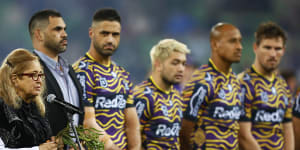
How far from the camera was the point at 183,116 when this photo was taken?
523cm

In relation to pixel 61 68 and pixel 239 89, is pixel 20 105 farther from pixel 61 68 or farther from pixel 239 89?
pixel 239 89

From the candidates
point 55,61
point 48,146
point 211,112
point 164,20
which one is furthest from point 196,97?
point 164,20

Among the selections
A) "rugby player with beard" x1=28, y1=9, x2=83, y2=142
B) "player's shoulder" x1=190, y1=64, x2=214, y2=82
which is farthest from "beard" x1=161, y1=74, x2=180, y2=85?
"rugby player with beard" x1=28, y1=9, x2=83, y2=142

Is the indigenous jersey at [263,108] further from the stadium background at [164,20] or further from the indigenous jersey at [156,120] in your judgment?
the stadium background at [164,20]

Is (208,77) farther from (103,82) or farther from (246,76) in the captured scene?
(103,82)

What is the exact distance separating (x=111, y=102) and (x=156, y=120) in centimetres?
59

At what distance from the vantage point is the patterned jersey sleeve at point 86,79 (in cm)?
426

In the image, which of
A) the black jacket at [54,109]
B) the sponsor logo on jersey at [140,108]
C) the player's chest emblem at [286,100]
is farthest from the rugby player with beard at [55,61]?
the player's chest emblem at [286,100]

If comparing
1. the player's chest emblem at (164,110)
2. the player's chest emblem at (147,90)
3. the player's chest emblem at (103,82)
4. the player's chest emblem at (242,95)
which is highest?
the player's chest emblem at (103,82)

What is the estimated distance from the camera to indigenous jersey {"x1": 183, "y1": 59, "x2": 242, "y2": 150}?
5152mm

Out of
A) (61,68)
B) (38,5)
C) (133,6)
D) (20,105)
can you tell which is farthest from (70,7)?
(20,105)

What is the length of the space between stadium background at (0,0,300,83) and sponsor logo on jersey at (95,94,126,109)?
7.19 metres

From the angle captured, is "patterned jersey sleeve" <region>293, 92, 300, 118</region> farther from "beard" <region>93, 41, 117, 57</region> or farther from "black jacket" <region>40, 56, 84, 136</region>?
"black jacket" <region>40, 56, 84, 136</region>

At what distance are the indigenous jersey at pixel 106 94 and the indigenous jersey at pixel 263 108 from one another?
1477 mm
